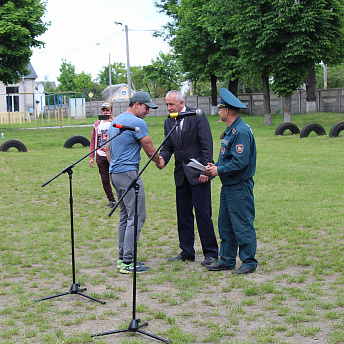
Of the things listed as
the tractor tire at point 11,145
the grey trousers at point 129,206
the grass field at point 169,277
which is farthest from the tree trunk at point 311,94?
the grey trousers at point 129,206

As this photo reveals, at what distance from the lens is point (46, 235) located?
8539 mm

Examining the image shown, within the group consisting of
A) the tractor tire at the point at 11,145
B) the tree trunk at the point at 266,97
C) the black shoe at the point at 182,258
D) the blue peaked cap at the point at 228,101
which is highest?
the tree trunk at the point at 266,97

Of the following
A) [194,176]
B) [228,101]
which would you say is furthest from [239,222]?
[228,101]

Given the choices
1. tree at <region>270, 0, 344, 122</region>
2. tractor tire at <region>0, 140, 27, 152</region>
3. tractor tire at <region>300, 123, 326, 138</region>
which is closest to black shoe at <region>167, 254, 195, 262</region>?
tractor tire at <region>0, 140, 27, 152</region>

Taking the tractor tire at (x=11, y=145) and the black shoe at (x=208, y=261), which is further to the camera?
the tractor tire at (x=11, y=145)

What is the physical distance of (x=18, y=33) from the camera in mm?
33250

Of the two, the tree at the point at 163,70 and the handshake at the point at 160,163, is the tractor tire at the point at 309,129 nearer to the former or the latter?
the handshake at the point at 160,163

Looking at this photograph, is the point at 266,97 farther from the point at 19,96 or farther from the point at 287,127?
the point at 19,96

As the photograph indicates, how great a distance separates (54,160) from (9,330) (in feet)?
48.5

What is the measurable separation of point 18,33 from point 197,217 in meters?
30.1

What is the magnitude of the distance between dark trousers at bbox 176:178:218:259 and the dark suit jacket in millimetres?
148

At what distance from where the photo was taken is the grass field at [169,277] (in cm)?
450

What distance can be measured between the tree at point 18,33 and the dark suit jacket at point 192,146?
95.1 ft

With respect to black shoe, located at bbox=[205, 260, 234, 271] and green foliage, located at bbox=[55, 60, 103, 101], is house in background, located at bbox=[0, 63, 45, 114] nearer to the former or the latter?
green foliage, located at bbox=[55, 60, 103, 101]
